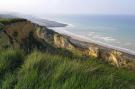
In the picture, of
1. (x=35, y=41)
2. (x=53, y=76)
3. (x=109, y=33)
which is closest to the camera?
(x=53, y=76)

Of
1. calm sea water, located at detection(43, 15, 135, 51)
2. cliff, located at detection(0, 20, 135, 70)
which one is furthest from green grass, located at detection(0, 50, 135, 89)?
calm sea water, located at detection(43, 15, 135, 51)

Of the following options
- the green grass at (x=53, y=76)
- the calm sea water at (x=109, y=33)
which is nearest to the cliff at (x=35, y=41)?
the green grass at (x=53, y=76)

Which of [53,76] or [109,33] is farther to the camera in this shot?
[109,33]

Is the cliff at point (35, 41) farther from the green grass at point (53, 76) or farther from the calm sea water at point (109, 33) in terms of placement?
the calm sea water at point (109, 33)

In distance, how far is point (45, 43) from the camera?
14172mm

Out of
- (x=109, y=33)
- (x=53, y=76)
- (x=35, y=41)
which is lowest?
(x=109, y=33)

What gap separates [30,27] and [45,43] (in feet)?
3.07

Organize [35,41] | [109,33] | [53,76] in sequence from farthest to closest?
[109,33] < [35,41] < [53,76]

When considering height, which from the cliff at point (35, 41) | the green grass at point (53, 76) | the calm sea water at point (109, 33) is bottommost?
the calm sea water at point (109, 33)

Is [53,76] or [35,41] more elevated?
[53,76]

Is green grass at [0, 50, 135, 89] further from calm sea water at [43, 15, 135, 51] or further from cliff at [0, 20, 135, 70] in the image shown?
calm sea water at [43, 15, 135, 51]

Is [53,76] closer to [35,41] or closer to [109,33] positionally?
[35,41]

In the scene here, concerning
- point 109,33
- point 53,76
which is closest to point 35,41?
point 53,76

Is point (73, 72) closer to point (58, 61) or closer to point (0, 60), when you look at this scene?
point (58, 61)
